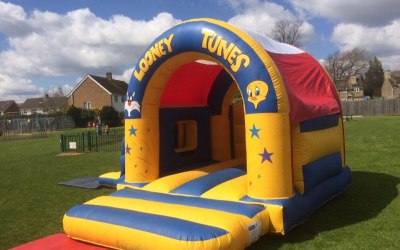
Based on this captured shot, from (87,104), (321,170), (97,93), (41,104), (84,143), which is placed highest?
(97,93)

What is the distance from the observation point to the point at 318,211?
594 cm

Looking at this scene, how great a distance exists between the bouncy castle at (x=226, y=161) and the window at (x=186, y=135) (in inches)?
4.0

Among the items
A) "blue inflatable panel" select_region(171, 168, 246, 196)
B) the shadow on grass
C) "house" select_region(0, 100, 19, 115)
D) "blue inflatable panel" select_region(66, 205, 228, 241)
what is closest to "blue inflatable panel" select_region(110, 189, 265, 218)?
"blue inflatable panel" select_region(171, 168, 246, 196)

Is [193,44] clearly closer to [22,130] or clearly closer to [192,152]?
[192,152]

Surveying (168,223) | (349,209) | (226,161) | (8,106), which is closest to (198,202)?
(168,223)

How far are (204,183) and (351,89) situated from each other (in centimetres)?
6987

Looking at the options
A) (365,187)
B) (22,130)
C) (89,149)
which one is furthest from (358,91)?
(365,187)

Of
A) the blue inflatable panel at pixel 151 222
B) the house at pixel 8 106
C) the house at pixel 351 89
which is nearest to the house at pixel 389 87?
the house at pixel 351 89

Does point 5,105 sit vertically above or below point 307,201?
above

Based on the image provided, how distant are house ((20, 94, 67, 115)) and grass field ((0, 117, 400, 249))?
2355 inches

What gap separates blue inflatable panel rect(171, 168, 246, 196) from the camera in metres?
5.64

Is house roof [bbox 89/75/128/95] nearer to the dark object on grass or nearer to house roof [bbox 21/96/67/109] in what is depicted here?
house roof [bbox 21/96/67/109]

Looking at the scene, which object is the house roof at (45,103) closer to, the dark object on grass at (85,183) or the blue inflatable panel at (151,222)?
the dark object on grass at (85,183)

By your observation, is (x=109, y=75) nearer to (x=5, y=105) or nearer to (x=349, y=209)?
(x=5, y=105)
